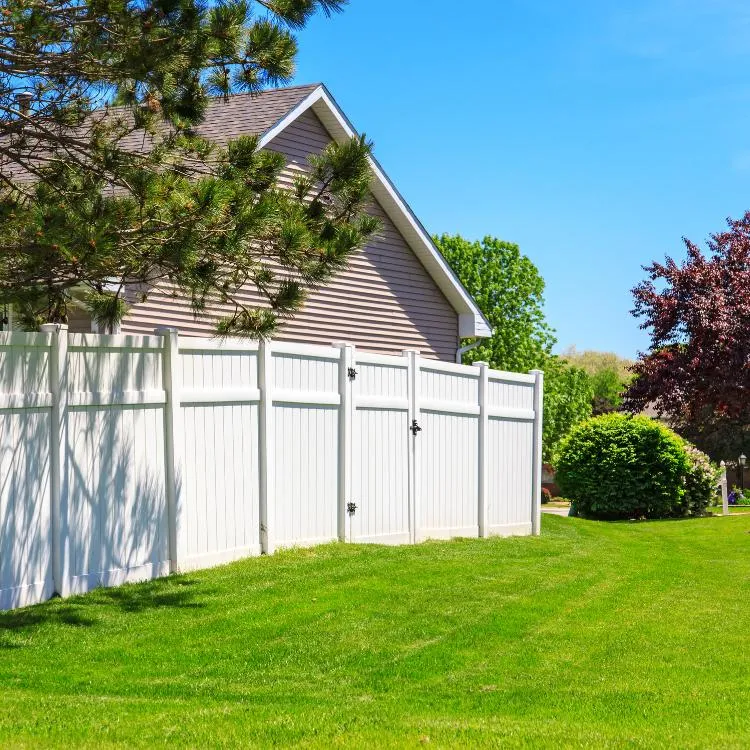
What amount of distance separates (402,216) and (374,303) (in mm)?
1448

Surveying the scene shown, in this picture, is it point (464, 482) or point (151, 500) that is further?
point (464, 482)

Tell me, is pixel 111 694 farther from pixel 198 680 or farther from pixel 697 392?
pixel 697 392

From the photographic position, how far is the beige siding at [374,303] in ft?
50.1

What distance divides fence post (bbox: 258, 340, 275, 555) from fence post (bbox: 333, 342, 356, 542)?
1.22 metres

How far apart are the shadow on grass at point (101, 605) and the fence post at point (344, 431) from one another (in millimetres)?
2639

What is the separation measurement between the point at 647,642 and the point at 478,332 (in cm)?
1115

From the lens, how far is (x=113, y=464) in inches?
353

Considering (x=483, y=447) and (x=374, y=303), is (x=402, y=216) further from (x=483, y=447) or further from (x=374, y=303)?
(x=483, y=447)

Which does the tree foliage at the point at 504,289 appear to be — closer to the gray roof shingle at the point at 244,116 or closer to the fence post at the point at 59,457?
the gray roof shingle at the point at 244,116

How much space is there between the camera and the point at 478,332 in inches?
732

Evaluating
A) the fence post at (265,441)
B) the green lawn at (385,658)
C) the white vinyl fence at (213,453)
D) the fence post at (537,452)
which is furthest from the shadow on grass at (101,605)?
the fence post at (537,452)

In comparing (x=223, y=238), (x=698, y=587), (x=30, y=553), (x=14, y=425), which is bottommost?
(x=698, y=587)

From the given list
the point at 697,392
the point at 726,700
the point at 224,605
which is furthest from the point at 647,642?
the point at 697,392

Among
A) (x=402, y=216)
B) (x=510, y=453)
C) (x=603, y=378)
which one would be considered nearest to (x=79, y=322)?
(x=402, y=216)
